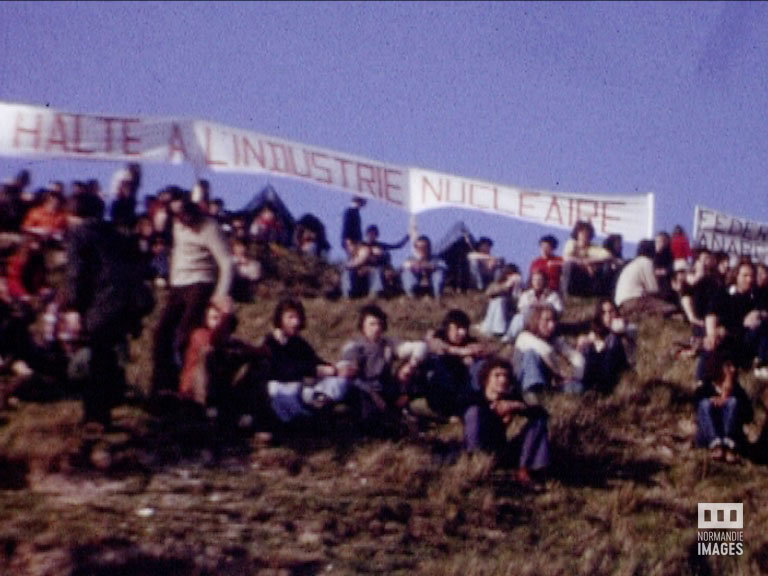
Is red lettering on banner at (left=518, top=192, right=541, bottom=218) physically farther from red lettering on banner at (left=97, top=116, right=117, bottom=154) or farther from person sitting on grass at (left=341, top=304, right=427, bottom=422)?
red lettering on banner at (left=97, top=116, right=117, bottom=154)

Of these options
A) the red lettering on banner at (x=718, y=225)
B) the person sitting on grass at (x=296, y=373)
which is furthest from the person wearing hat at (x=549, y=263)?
the person sitting on grass at (x=296, y=373)

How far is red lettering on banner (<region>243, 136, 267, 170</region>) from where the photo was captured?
9.16 metres

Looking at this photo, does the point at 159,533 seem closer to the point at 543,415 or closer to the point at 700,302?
the point at 543,415

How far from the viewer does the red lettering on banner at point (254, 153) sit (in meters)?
9.16

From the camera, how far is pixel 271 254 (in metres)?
9.74

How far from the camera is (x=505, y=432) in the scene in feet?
24.2

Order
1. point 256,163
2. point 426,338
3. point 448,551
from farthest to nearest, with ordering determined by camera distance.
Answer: point 256,163 → point 426,338 → point 448,551

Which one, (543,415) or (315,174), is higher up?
(315,174)

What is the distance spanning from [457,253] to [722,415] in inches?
132

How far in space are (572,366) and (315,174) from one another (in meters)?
2.50

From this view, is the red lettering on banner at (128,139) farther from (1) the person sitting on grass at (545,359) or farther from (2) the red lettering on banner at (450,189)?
(2) the red lettering on banner at (450,189)

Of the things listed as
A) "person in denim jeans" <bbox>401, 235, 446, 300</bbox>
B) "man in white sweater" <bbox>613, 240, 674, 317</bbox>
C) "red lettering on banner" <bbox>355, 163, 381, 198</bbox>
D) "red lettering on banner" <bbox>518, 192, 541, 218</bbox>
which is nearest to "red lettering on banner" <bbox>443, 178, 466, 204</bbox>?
"person in denim jeans" <bbox>401, 235, 446, 300</bbox>

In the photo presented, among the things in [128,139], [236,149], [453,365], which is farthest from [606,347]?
[128,139]

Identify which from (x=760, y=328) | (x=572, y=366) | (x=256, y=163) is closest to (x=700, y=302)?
(x=760, y=328)
